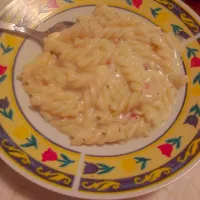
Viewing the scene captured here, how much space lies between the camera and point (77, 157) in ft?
4.07

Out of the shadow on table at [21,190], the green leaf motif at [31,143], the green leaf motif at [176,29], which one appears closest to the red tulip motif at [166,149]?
the shadow on table at [21,190]

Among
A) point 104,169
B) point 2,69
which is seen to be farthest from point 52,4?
point 104,169

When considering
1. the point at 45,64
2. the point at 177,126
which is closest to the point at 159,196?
the point at 177,126

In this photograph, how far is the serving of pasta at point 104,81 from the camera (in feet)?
4.40

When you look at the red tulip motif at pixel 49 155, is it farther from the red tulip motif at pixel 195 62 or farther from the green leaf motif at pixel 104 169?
the red tulip motif at pixel 195 62

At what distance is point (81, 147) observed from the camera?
50.4 inches

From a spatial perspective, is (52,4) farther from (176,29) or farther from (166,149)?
(166,149)

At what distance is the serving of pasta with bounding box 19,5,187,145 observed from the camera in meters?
1.34

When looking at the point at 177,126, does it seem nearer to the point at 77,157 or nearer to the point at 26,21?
the point at 77,157

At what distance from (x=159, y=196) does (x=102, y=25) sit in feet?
2.61

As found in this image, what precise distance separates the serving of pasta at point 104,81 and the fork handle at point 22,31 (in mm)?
64

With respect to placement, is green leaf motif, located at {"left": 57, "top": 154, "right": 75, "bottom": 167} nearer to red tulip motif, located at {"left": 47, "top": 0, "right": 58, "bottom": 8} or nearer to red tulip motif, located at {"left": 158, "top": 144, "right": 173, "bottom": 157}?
red tulip motif, located at {"left": 158, "top": 144, "right": 173, "bottom": 157}

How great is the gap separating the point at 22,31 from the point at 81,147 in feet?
1.98

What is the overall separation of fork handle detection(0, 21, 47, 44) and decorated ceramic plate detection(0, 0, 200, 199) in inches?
1.1
